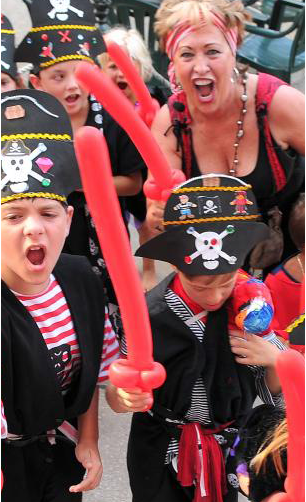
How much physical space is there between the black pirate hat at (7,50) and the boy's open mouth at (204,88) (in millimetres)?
793

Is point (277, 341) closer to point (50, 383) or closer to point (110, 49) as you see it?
point (50, 383)

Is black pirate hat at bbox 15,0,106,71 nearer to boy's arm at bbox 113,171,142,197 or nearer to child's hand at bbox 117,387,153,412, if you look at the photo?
boy's arm at bbox 113,171,142,197

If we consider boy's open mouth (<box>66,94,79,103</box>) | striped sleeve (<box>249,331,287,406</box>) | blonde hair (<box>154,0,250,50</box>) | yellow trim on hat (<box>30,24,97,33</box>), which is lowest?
striped sleeve (<box>249,331,287,406</box>)

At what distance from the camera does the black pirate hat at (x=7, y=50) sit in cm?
297

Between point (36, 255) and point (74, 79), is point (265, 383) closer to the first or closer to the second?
point (36, 255)

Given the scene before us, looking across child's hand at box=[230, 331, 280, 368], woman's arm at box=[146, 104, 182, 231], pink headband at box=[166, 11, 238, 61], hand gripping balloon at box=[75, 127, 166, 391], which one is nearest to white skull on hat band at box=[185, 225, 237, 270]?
child's hand at box=[230, 331, 280, 368]

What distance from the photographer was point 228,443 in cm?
222

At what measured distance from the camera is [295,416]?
1196 mm

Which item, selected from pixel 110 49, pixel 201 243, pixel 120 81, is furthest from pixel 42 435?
pixel 120 81

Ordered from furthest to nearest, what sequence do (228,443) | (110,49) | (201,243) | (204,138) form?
(204,138), (110,49), (228,443), (201,243)

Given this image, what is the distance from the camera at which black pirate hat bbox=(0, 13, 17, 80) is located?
2.97 m

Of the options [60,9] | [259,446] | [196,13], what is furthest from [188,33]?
[259,446]

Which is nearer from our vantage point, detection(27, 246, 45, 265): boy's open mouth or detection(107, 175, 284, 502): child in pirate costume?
detection(27, 246, 45, 265): boy's open mouth

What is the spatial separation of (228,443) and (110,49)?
1.28 meters
